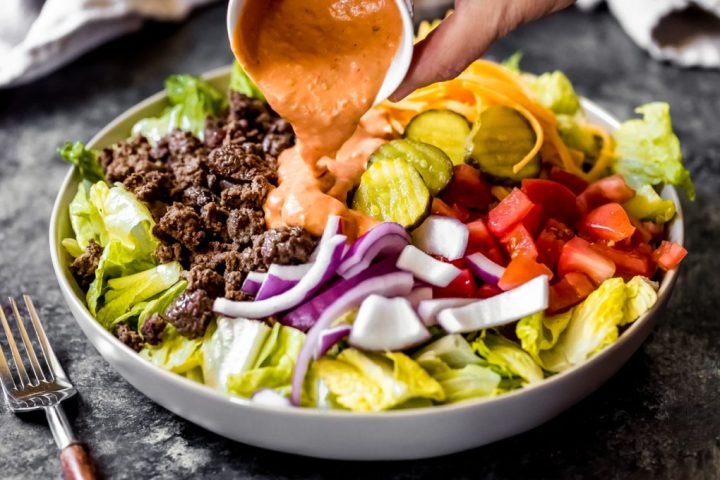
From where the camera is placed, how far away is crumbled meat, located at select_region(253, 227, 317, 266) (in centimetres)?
278

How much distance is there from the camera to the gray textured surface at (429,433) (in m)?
2.64

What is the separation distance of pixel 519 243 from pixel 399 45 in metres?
0.81

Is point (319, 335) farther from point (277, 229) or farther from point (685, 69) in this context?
point (685, 69)

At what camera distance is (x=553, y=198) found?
124 inches

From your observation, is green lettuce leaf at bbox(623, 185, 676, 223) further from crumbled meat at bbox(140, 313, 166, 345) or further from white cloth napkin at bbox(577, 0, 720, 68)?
white cloth napkin at bbox(577, 0, 720, 68)

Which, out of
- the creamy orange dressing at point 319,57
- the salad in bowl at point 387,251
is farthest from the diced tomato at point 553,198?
the creamy orange dressing at point 319,57

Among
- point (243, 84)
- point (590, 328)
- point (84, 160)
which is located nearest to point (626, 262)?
point (590, 328)

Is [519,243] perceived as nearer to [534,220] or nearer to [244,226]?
[534,220]

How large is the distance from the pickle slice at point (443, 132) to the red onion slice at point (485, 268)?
23.5 inches

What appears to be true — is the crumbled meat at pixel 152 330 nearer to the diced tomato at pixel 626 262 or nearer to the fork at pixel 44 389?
the fork at pixel 44 389

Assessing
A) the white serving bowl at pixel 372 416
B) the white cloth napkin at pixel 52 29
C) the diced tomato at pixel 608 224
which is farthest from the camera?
the white cloth napkin at pixel 52 29

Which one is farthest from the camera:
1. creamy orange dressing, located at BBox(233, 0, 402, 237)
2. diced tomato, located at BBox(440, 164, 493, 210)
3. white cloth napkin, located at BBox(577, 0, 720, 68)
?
white cloth napkin, located at BBox(577, 0, 720, 68)

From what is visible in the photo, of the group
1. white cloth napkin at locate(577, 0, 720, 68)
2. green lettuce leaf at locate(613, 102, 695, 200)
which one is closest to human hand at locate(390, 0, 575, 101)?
green lettuce leaf at locate(613, 102, 695, 200)

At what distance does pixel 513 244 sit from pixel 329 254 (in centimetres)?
68
